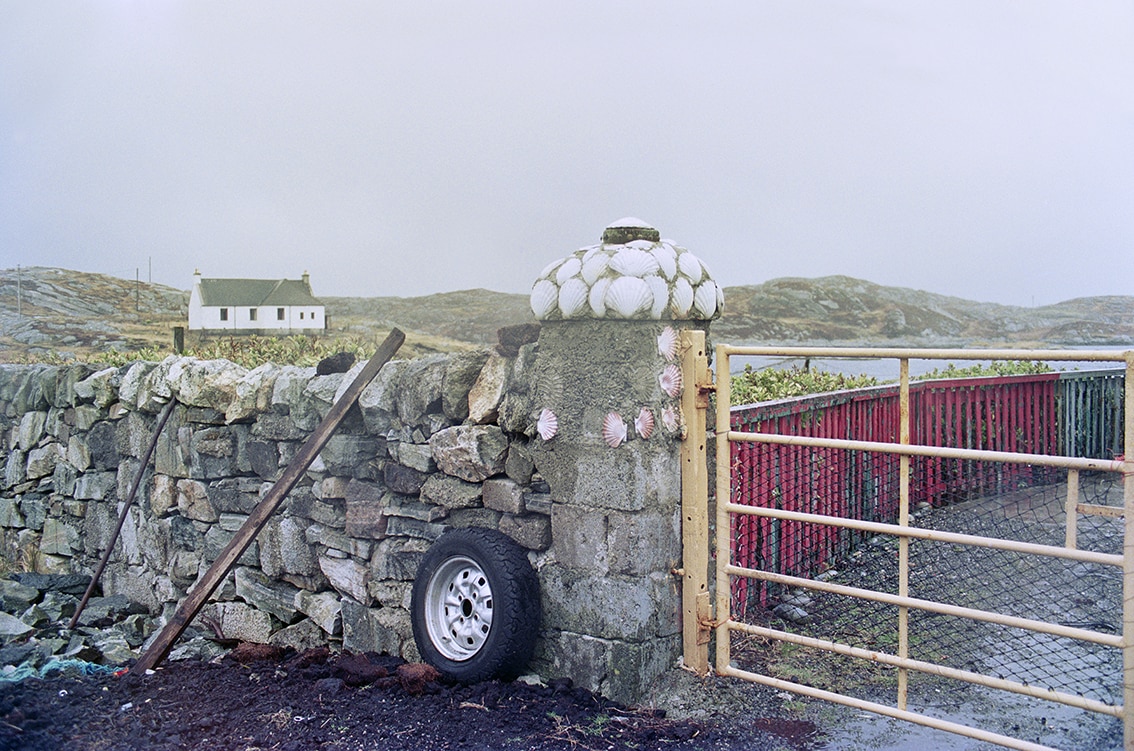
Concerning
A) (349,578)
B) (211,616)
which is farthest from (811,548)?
(211,616)

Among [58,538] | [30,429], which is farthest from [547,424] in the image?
[30,429]

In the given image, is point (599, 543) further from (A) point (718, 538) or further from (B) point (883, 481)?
(B) point (883, 481)

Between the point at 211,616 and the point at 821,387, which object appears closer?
the point at 211,616

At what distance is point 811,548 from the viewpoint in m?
6.27

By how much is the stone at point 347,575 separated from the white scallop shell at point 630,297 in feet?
7.26

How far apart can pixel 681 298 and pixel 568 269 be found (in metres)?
0.54

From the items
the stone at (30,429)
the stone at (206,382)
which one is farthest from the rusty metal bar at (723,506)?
the stone at (30,429)

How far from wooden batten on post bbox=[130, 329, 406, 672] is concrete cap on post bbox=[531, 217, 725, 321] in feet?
3.95

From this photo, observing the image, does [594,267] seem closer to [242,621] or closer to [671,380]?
[671,380]

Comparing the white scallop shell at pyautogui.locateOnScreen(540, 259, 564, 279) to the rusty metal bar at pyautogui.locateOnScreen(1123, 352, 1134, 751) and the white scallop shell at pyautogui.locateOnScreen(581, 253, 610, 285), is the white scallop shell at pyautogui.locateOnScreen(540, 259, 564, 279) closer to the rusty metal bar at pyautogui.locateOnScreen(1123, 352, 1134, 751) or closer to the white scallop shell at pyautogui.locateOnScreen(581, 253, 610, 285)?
the white scallop shell at pyautogui.locateOnScreen(581, 253, 610, 285)

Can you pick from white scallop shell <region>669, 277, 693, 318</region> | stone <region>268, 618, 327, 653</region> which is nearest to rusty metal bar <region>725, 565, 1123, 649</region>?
white scallop shell <region>669, 277, 693, 318</region>

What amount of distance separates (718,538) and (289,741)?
2.05 metres

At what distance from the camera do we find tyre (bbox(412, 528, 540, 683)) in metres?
4.12

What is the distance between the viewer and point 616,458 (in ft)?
13.4
